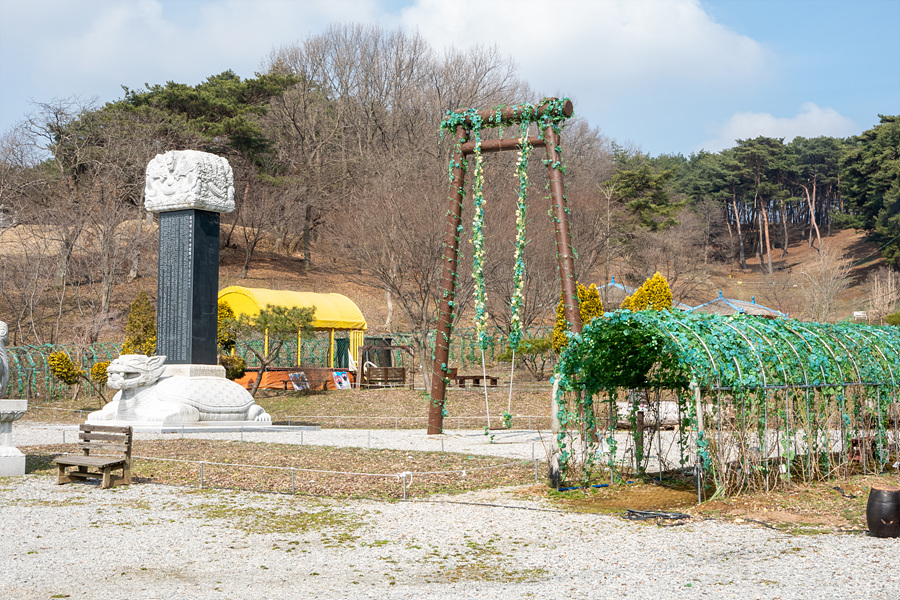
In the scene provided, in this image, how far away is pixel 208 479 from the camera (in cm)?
1165

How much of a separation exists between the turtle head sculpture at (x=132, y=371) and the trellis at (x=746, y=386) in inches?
420

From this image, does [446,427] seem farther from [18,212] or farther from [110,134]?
[110,134]

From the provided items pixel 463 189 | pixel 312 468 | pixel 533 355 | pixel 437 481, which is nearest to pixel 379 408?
pixel 533 355

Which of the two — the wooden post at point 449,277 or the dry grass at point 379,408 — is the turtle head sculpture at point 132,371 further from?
the wooden post at point 449,277

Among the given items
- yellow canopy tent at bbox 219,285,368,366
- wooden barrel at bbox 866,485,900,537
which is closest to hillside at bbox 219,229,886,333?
yellow canopy tent at bbox 219,285,368,366

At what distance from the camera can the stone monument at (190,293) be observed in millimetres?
18766

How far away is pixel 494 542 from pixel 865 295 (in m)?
53.9

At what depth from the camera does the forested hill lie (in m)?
30.8

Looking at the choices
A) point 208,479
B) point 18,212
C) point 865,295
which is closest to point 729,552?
point 208,479

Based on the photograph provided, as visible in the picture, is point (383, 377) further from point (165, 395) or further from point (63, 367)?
point (165, 395)

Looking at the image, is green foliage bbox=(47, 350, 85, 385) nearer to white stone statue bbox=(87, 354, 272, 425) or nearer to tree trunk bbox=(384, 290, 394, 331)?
white stone statue bbox=(87, 354, 272, 425)

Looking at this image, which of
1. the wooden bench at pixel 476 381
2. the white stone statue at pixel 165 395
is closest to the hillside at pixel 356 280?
the wooden bench at pixel 476 381

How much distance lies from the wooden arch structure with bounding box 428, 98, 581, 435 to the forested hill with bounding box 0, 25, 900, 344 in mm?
10738

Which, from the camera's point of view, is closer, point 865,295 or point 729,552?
point 729,552
